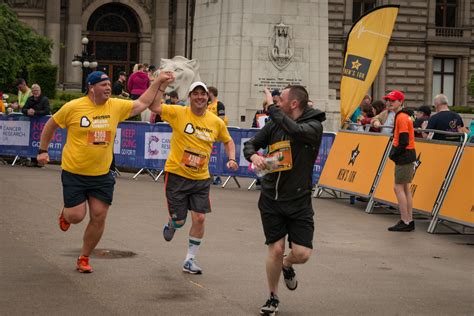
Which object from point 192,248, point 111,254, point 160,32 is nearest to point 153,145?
point 111,254

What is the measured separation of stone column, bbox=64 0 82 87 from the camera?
7194 centimetres

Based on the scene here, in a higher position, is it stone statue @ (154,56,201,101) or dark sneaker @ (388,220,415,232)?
stone statue @ (154,56,201,101)

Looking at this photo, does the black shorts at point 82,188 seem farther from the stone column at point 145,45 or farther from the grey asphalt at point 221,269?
the stone column at point 145,45

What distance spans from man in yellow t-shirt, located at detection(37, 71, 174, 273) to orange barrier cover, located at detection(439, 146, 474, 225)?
225 inches

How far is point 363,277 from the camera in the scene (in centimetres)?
1180

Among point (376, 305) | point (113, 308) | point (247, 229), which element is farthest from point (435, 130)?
point (113, 308)

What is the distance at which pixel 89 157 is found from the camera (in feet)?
37.0

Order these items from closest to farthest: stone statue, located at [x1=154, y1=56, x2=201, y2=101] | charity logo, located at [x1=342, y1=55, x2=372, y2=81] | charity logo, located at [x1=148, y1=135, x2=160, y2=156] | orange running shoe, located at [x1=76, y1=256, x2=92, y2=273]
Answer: orange running shoe, located at [x1=76, y1=256, x2=92, y2=273]
charity logo, located at [x1=148, y1=135, x2=160, y2=156]
charity logo, located at [x1=342, y1=55, x2=372, y2=81]
stone statue, located at [x1=154, y1=56, x2=201, y2=101]

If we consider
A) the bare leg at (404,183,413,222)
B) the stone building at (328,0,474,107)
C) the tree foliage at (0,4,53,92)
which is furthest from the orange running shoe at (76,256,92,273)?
the stone building at (328,0,474,107)

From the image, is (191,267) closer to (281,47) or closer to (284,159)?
(284,159)

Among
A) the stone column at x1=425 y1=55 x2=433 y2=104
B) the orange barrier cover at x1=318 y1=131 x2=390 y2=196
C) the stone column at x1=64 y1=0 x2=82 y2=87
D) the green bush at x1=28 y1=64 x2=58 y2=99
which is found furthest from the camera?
the stone column at x1=64 y1=0 x2=82 y2=87

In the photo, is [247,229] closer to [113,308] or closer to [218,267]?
[218,267]

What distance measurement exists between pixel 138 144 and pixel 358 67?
16.3ft

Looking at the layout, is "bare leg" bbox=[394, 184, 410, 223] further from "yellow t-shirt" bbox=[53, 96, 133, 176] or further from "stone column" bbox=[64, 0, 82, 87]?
"stone column" bbox=[64, 0, 82, 87]
